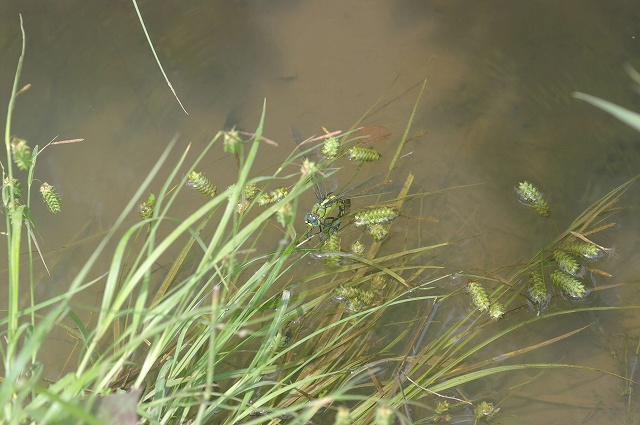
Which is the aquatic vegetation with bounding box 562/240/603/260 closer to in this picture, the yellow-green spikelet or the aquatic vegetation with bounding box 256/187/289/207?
the yellow-green spikelet

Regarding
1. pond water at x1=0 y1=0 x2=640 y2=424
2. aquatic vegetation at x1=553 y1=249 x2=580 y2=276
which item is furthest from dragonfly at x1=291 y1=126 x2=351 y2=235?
aquatic vegetation at x1=553 y1=249 x2=580 y2=276

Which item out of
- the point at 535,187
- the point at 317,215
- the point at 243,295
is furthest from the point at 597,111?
the point at 243,295

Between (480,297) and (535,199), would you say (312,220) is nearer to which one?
(480,297)

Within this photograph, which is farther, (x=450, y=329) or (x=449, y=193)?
(x=449, y=193)

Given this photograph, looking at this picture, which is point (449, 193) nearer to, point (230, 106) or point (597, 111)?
point (597, 111)

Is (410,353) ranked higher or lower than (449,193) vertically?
lower

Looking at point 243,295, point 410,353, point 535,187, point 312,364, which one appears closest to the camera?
point 243,295
